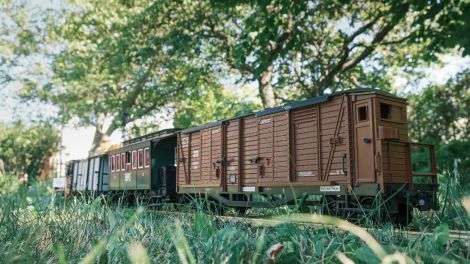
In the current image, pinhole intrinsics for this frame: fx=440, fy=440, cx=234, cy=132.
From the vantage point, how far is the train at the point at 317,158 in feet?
25.9

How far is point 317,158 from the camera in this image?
28.9 ft

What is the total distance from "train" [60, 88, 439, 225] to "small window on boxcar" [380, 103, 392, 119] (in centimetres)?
2

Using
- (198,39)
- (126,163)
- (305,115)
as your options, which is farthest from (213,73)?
(305,115)

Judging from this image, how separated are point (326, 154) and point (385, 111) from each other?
4.62ft

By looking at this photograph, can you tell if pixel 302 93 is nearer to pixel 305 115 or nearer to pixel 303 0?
pixel 303 0

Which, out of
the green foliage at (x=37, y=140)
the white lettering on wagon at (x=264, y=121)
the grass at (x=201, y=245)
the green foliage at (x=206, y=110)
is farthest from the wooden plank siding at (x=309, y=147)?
the green foliage at (x=37, y=140)

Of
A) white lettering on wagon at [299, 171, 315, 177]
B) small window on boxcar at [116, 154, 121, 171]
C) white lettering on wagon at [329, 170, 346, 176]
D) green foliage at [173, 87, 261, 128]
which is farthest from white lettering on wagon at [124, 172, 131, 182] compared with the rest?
green foliage at [173, 87, 261, 128]

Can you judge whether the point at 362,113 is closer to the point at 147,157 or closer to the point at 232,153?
the point at 232,153

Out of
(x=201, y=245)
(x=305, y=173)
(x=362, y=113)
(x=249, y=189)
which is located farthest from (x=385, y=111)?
(x=201, y=245)

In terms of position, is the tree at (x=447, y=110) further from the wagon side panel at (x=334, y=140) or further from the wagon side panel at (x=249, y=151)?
the wagon side panel at (x=334, y=140)

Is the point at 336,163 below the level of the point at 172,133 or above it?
below

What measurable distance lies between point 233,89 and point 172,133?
19149 millimetres

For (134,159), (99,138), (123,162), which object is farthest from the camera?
(99,138)

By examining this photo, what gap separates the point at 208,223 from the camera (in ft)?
13.3
